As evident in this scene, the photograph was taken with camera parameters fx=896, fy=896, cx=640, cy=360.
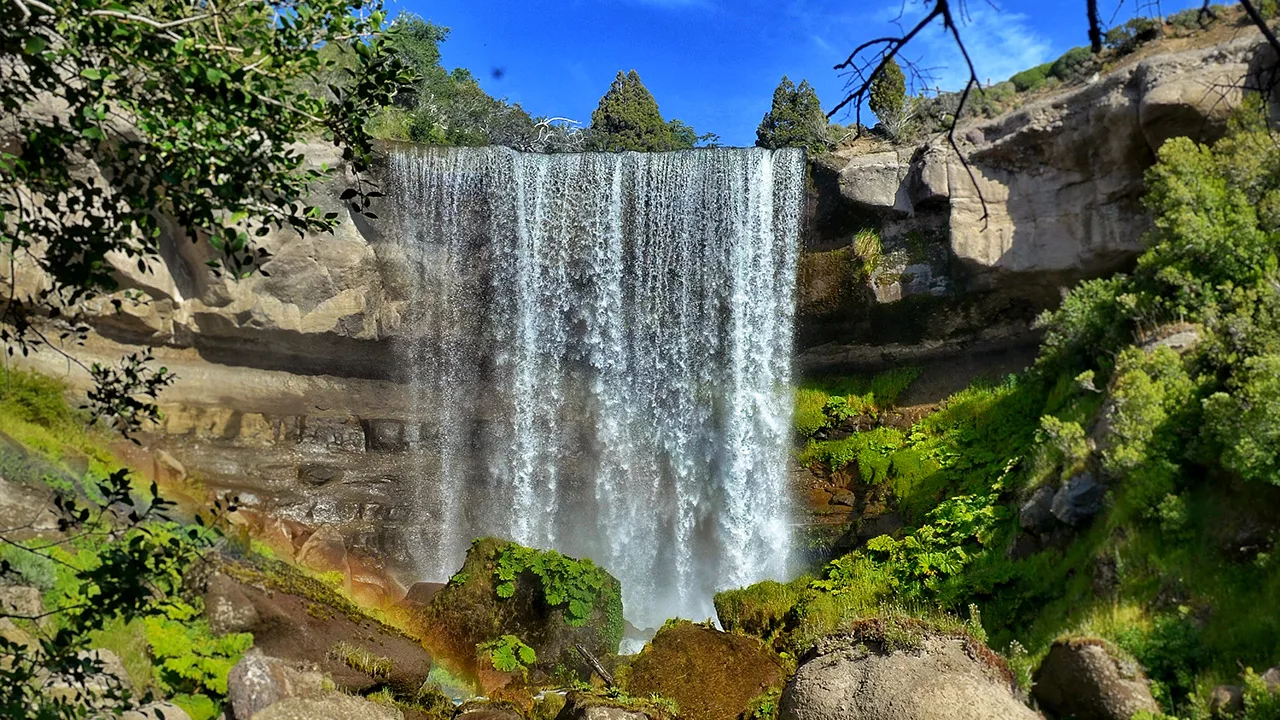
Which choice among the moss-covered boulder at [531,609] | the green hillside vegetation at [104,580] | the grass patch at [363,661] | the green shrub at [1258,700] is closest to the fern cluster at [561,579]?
the moss-covered boulder at [531,609]

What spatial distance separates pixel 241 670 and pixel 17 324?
5.09 m

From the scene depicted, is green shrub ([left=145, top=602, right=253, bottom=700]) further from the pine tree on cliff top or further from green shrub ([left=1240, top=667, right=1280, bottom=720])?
the pine tree on cliff top

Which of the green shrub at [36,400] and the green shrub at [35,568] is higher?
the green shrub at [36,400]

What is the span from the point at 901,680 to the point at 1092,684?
177cm

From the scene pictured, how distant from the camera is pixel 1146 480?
958 centimetres

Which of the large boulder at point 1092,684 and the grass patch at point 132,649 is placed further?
the grass patch at point 132,649

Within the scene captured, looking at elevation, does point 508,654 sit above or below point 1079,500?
below

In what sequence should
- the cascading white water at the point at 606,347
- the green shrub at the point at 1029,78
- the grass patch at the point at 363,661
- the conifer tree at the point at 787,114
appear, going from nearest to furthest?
the grass patch at the point at 363,661
the cascading white water at the point at 606,347
the green shrub at the point at 1029,78
the conifer tree at the point at 787,114

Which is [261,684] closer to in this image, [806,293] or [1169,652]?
[1169,652]

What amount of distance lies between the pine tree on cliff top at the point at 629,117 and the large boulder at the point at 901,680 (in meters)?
33.5

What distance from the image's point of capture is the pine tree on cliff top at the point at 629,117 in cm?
3881

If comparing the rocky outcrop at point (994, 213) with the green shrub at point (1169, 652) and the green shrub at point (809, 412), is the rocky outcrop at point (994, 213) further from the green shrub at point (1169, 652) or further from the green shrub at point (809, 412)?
the green shrub at point (1169, 652)

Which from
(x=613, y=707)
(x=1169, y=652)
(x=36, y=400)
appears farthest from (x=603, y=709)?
(x=36, y=400)

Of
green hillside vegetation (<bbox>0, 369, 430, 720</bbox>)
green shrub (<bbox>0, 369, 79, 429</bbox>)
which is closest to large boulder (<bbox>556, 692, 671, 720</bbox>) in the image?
green hillside vegetation (<bbox>0, 369, 430, 720</bbox>)
